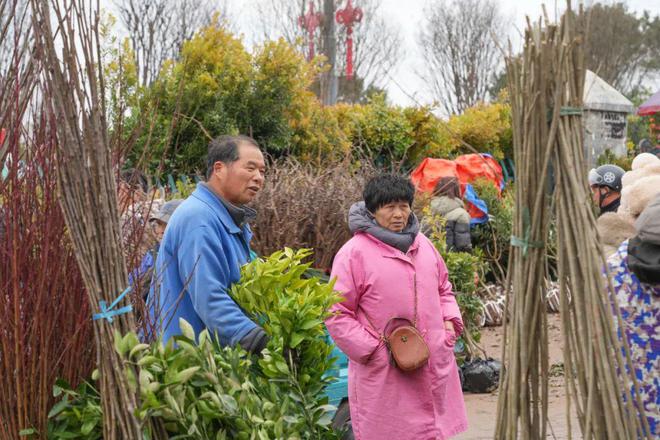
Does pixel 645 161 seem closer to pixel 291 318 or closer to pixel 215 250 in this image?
pixel 215 250

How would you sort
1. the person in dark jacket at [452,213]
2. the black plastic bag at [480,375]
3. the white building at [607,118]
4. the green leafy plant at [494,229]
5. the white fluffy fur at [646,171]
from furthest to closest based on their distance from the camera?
the white building at [607,118] < the green leafy plant at [494,229] < the person in dark jacket at [452,213] < the black plastic bag at [480,375] < the white fluffy fur at [646,171]

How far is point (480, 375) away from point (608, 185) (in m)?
1.89

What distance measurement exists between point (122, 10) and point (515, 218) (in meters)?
20.8

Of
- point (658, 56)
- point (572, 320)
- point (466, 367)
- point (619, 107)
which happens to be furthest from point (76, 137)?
point (658, 56)

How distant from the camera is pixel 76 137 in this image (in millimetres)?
2375

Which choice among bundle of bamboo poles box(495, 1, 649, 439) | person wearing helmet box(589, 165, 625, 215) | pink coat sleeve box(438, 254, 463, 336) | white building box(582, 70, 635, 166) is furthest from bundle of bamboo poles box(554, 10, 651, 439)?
white building box(582, 70, 635, 166)

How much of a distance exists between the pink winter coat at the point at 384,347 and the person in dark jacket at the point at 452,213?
15.5 ft

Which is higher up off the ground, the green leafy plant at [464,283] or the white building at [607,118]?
the white building at [607,118]

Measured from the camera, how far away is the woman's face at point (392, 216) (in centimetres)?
430

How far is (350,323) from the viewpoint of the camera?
4.13m

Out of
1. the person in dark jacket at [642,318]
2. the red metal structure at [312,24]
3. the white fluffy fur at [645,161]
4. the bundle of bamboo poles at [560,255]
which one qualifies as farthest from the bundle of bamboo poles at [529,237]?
the red metal structure at [312,24]

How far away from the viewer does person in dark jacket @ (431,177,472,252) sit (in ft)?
29.7

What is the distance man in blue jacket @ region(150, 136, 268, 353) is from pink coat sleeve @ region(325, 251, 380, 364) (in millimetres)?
588

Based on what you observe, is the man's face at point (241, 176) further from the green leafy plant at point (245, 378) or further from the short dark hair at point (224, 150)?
the green leafy plant at point (245, 378)
